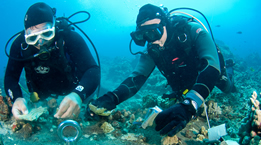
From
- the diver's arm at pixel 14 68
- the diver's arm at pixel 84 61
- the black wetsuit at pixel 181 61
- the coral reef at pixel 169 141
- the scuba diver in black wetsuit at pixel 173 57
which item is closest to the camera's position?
the coral reef at pixel 169 141

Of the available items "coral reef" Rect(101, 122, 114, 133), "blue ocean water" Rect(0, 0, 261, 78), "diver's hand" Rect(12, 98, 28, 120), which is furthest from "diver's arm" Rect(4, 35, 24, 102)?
"blue ocean water" Rect(0, 0, 261, 78)

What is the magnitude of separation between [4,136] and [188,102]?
9.02 ft

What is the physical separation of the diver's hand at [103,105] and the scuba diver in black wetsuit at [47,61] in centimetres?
25

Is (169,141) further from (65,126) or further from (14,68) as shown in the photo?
(14,68)

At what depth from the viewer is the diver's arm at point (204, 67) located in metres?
2.03

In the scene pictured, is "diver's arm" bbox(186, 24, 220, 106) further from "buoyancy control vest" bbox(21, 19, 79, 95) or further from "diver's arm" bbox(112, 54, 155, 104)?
"buoyancy control vest" bbox(21, 19, 79, 95)

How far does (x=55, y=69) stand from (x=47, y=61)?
27cm

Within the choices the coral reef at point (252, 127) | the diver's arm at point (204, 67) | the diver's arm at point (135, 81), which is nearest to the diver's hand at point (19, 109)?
the diver's arm at point (135, 81)

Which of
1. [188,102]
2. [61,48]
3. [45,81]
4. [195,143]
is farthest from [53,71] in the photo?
[195,143]

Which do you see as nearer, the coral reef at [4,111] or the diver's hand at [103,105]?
the diver's hand at [103,105]

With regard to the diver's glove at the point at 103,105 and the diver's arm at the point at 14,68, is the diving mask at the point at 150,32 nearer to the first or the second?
the diver's glove at the point at 103,105

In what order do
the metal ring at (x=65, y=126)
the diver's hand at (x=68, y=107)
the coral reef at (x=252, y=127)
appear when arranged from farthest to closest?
the diver's hand at (x=68, y=107) → the coral reef at (x=252, y=127) → the metal ring at (x=65, y=126)

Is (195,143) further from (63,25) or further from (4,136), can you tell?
(63,25)

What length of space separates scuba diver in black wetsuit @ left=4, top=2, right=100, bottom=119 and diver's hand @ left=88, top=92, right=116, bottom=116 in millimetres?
247
